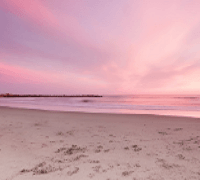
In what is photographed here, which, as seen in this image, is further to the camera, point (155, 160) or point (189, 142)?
point (189, 142)

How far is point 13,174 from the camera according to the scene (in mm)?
2930

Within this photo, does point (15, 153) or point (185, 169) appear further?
point (15, 153)

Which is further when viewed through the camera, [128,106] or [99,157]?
[128,106]

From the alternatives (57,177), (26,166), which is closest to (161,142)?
(57,177)

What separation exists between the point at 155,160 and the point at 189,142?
2.14m

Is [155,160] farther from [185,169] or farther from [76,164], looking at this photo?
[76,164]

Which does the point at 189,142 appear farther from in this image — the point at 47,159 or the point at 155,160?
the point at 47,159

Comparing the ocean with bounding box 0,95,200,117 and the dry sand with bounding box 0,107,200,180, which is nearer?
the dry sand with bounding box 0,107,200,180

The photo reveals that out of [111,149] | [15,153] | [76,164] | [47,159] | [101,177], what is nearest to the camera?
[101,177]

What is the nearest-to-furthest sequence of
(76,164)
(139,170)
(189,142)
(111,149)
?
(139,170), (76,164), (111,149), (189,142)

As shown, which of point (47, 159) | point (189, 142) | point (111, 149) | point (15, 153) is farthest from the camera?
point (189, 142)

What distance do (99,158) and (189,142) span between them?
3.22m

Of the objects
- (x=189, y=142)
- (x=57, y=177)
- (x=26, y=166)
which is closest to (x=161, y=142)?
(x=189, y=142)

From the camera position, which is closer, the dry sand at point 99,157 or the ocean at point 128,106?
the dry sand at point 99,157
